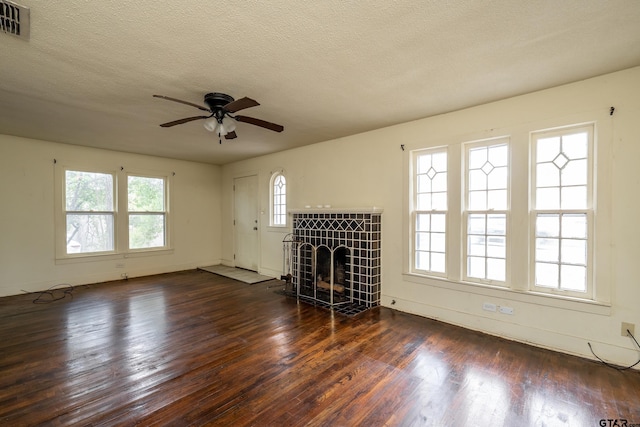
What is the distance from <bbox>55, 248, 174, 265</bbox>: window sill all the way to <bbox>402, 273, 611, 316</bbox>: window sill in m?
5.10

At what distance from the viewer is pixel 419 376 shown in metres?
2.31

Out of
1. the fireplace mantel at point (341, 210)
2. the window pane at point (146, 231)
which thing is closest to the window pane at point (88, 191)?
the window pane at point (146, 231)

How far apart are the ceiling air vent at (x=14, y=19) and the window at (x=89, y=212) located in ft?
13.2

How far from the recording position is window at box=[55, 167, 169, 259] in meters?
5.01

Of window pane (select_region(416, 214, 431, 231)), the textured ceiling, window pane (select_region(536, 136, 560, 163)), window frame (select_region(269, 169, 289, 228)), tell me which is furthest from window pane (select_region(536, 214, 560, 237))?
window frame (select_region(269, 169, 289, 228))

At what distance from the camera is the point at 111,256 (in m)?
5.45

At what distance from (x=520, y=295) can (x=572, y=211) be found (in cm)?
95

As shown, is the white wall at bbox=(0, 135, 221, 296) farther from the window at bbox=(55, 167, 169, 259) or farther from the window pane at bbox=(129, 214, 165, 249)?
the window pane at bbox=(129, 214, 165, 249)

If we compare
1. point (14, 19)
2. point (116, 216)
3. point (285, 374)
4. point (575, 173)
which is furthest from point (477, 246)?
point (116, 216)

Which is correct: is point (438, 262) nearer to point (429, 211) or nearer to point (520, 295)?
point (429, 211)

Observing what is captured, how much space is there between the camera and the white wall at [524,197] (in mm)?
2457

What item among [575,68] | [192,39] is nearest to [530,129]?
[575,68]

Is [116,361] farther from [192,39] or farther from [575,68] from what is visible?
[575,68]

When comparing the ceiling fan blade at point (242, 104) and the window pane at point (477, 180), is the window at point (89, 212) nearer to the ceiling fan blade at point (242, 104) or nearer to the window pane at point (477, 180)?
the ceiling fan blade at point (242, 104)
